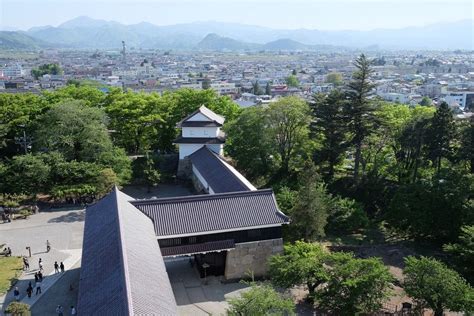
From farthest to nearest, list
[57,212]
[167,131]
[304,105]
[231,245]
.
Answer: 1. [167,131]
2. [304,105]
3. [57,212]
4. [231,245]

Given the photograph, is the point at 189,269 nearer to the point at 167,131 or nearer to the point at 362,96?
the point at 362,96

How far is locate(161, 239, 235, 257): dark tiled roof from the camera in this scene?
20.3 metres

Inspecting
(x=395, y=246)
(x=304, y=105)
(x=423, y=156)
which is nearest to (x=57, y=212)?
(x=304, y=105)

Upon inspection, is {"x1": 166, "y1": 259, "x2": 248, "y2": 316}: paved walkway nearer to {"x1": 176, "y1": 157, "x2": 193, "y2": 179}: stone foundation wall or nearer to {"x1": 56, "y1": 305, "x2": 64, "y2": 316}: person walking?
{"x1": 56, "y1": 305, "x2": 64, "y2": 316}: person walking

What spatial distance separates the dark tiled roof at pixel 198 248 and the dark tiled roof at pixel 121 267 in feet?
4.57

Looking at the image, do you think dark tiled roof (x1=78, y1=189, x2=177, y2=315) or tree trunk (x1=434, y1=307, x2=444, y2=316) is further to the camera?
tree trunk (x1=434, y1=307, x2=444, y2=316)

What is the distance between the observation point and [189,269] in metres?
23.1

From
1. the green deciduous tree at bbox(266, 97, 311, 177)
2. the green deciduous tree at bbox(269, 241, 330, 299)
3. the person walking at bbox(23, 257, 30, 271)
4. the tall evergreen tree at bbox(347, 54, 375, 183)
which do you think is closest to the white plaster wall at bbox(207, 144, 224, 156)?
the green deciduous tree at bbox(266, 97, 311, 177)

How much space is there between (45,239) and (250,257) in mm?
12842

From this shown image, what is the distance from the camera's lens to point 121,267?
47.8 ft

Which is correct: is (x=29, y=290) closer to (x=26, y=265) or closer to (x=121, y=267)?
(x=26, y=265)

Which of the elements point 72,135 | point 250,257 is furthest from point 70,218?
point 250,257

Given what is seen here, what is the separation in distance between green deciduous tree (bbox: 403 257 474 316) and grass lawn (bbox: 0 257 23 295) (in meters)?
17.9

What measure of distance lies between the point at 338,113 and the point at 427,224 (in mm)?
10047
